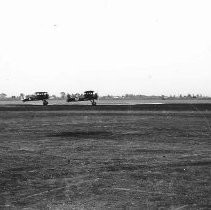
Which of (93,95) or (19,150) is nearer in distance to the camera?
(19,150)

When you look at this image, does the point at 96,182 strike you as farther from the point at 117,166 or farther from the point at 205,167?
the point at 205,167

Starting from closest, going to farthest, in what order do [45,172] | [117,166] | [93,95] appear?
[45,172]
[117,166]
[93,95]

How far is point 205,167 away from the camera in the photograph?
1148cm

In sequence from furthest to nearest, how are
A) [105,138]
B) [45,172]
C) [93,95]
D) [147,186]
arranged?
[93,95] < [105,138] < [45,172] < [147,186]

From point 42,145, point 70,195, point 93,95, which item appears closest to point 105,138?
point 42,145

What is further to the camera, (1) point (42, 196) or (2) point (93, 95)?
(2) point (93, 95)

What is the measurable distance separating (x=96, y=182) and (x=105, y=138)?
1051cm

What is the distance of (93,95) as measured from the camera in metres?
85.8

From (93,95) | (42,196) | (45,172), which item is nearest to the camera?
(42,196)

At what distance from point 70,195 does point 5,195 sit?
4.29 ft

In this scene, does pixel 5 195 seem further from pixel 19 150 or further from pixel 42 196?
pixel 19 150

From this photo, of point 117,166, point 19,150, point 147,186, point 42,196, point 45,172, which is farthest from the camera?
point 19,150

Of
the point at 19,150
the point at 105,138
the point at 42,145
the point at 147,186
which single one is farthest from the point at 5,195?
the point at 105,138

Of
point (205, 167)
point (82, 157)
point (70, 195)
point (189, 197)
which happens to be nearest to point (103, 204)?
point (70, 195)
